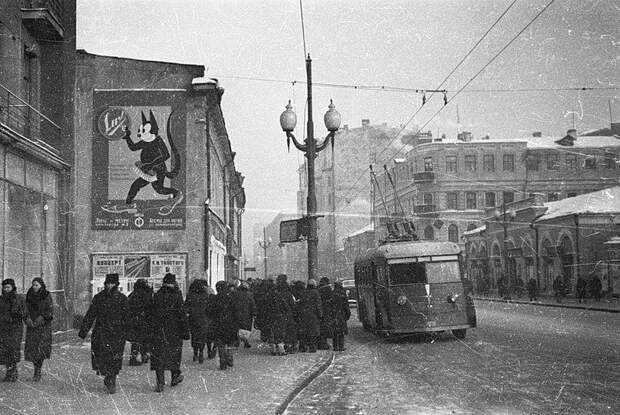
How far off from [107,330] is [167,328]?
808 mm

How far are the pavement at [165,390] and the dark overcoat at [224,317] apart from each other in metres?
0.55

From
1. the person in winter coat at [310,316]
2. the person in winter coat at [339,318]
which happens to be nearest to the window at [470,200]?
the person in winter coat at [339,318]

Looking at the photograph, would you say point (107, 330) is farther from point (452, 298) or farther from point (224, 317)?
point (452, 298)

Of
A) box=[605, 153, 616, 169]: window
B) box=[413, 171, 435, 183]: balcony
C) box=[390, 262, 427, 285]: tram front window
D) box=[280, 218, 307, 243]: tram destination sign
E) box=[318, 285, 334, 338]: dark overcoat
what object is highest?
box=[605, 153, 616, 169]: window

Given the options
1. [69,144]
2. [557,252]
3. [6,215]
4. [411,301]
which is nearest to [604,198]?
[557,252]

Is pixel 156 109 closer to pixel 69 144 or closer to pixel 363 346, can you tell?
pixel 69 144

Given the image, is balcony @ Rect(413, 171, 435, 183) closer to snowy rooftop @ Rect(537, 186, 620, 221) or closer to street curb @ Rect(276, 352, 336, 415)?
snowy rooftop @ Rect(537, 186, 620, 221)

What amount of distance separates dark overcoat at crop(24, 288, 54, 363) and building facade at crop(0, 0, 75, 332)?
4.74 meters

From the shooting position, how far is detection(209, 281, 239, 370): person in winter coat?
489 inches

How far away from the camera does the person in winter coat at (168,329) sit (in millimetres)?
9945

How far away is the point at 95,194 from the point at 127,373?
1134 centimetres

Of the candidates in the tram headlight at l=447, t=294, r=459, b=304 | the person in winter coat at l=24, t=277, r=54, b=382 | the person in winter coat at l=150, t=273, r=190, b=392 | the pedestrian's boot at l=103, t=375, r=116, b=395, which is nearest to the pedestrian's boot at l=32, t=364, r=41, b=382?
the person in winter coat at l=24, t=277, r=54, b=382

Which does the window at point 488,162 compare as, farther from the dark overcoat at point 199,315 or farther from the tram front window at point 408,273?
the dark overcoat at point 199,315

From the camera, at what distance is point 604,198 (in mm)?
44938
